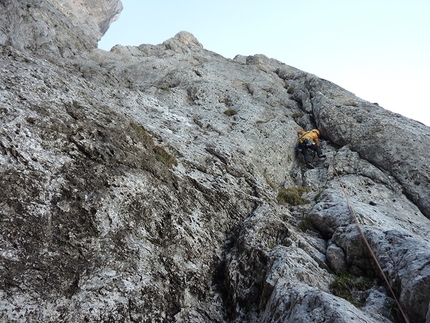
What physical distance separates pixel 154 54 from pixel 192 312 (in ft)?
101

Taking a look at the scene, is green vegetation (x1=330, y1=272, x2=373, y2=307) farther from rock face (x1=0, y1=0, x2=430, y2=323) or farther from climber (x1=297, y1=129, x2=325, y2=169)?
climber (x1=297, y1=129, x2=325, y2=169)

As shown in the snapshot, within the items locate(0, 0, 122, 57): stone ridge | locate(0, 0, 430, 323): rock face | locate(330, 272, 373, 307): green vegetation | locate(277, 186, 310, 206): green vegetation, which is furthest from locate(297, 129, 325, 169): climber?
locate(0, 0, 122, 57): stone ridge

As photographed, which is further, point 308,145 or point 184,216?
point 308,145

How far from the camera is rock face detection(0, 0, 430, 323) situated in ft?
21.6

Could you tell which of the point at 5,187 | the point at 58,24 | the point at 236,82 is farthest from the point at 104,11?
the point at 5,187

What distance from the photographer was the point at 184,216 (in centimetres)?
966

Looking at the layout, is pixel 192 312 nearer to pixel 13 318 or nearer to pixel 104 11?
pixel 13 318

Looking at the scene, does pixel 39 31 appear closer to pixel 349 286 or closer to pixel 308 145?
pixel 308 145

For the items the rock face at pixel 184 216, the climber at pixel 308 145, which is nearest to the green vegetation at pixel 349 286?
the rock face at pixel 184 216

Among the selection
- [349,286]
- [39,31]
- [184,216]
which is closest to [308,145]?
[184,216]

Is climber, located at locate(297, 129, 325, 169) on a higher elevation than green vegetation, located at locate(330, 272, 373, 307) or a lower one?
higher

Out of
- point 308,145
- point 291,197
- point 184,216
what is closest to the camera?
point 184,216

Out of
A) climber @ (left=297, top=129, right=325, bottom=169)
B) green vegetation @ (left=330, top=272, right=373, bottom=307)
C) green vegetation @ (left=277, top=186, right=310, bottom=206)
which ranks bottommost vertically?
green vegetation @ (left=330, top=272, right=373, bottom=307)

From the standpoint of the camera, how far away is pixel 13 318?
5.63 metres
